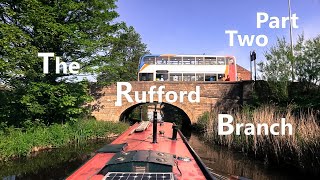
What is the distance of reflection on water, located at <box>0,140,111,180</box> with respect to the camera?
1051 cm

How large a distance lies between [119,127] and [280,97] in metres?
10.5

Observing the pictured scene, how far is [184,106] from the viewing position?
86.4 ft

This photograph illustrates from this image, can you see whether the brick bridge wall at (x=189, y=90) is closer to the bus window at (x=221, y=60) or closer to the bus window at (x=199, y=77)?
the bus window at (x=199, y=77)

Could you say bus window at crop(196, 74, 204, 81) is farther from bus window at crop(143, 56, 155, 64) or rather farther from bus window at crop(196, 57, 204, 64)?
bus window at crop(143, 56, 155, 64)

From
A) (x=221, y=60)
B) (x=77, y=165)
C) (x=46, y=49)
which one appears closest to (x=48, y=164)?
(x=77, y=165)

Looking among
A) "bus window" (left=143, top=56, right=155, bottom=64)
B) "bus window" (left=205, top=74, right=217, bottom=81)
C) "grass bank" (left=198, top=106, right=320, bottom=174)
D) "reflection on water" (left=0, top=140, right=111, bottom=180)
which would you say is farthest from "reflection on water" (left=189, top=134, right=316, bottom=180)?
"bus window" (left=143, top=56, right=155, bottom=64)

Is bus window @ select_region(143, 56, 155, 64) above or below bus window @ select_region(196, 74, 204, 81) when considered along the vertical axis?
above

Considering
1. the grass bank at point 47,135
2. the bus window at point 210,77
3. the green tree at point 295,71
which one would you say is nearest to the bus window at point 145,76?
the bus window at point 210,77

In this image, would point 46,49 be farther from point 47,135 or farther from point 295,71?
point 295,71

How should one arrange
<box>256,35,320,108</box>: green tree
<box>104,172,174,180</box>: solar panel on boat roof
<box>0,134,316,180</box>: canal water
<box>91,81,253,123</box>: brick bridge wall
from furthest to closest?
<box>91,81,253,123</box>: brick bridge wall
<box>256,35,320,108</box>: green tree
<box>0,134,316,180</box>: canal water
<box>104,172,174,180</box>: solar panel on boat roof

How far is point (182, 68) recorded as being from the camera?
2789 centimetres

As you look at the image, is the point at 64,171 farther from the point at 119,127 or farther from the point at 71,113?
the point at 119,127

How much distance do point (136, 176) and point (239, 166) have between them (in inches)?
344

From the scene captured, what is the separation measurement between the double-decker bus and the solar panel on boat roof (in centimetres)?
2361
